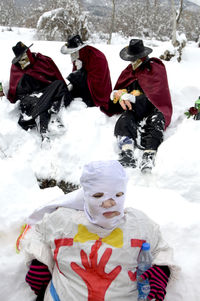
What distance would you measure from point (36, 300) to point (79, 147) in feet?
6.72

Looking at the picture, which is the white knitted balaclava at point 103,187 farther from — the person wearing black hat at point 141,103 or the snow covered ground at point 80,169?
the person wearing black hat at point 141,103

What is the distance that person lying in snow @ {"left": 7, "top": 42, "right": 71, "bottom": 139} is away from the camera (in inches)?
147

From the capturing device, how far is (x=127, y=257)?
143cm

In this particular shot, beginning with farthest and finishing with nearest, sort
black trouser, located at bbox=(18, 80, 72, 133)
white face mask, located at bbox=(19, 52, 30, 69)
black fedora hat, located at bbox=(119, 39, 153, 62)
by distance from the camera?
1. white face mask, located at bbox=(19, 52, 30, 69)
2. black trouser, located at bbox=(18, 80, 72, 133)
3. black fedora hat, located at bbox=(119, 39, 153, 62)

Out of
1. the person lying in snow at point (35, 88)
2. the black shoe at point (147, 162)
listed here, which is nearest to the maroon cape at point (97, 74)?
the person lying in snow at point (35, 88)

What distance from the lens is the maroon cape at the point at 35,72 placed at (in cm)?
420

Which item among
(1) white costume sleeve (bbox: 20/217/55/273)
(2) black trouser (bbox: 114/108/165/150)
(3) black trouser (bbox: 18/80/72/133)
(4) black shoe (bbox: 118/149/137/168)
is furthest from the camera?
(3) black trouser (bbox: 18/80/72/133)

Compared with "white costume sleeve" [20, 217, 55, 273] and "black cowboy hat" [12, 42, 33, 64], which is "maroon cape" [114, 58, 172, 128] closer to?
"black cowboy hat" [12, 42, 33, 64]

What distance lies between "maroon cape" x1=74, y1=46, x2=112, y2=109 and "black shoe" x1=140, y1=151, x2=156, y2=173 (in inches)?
59.5

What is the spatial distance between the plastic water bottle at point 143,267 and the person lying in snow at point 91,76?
292cm

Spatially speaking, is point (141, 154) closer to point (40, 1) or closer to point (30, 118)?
point (30, 118)

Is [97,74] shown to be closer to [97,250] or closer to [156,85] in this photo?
[156,85]

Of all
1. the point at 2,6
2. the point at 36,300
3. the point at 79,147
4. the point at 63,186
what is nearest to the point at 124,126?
the point at 79,147

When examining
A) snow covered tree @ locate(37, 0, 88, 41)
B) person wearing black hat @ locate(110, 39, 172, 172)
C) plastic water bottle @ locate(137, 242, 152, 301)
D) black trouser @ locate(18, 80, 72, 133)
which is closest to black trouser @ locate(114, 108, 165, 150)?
person wearing black hat @ locate(110, 39, 172, 172)
